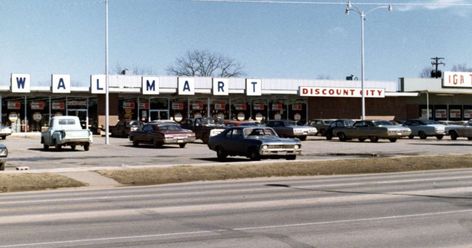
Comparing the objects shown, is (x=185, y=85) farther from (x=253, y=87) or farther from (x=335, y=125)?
(x=335, y=125)

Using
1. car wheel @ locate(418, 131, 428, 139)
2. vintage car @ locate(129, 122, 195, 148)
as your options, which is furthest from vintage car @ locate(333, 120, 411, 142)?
vintage car @ locate(129, 122, 195, 148)

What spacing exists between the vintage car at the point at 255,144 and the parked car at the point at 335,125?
66.5 feet

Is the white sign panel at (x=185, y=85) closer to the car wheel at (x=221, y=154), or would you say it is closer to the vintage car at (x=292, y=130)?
the vintage car at (x=292, y=130)

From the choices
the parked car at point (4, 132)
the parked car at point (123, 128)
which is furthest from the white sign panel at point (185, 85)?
the parked car at point (4, 132)

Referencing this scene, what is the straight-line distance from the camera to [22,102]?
2106 inches

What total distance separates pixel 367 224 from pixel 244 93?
49.2m

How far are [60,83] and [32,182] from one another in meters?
34.4

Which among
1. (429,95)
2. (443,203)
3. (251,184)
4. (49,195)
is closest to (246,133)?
(251,184)

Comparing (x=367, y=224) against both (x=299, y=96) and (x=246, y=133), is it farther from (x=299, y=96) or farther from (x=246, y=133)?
(x=299, y=96)

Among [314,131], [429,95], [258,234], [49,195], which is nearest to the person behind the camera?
[258,234]

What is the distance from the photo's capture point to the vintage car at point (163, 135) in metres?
35.3

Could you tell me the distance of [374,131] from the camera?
41875 millimetres

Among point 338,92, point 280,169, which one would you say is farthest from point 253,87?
point 280,169

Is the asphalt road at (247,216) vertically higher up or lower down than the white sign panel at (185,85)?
lower down
